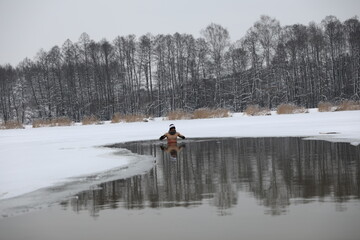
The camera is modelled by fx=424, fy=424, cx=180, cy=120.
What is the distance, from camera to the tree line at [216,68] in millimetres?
54875

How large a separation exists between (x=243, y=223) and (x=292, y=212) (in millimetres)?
896

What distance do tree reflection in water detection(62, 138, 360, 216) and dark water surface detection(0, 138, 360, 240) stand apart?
17 millimetres

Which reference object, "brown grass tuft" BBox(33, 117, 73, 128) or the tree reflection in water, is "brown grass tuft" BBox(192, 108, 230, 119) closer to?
"brown grass tuft" BBox(33, 117, 73, 128)

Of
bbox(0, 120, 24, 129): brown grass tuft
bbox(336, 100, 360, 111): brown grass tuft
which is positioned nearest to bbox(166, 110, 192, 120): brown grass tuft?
bbox(336, 100, 360, 111): brown grass tuft

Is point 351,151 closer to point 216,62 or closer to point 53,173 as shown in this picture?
point 53,173

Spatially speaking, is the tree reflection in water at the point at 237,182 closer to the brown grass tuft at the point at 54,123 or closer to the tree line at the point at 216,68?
the brown grass tuft at the point at 54,123

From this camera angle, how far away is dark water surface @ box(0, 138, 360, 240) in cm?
566

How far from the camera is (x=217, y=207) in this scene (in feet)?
22.7

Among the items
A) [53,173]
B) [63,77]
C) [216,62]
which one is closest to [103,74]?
[63,77]

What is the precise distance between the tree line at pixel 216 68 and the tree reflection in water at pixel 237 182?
3963cm

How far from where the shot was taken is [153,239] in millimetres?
5449

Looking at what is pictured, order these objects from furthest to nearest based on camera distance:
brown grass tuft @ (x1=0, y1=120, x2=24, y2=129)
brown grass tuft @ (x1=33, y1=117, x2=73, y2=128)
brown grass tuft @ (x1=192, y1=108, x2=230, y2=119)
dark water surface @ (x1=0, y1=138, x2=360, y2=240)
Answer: brown grass tuft @ (x1=0, y1=120, x2=24, y2=129)
brown grass tuft @ (x1=33, y1=117, x2=73, y2=128)
brown grass tuft @ (x1=192, y1=108, x2=230, y2=119)
dark water surface @ (x1=0, y1=138, x2=360, y2=240)

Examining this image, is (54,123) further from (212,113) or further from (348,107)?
(348,107)

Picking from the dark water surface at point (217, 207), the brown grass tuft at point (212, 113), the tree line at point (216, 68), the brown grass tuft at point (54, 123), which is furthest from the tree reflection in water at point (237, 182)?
the tree line at point (216, 68)
